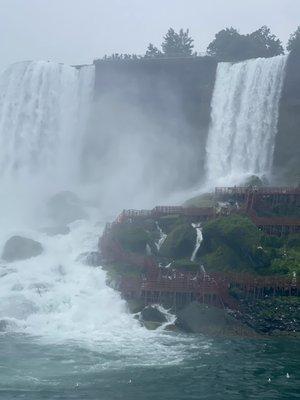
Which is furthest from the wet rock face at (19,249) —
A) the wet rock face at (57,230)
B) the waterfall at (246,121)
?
the waterfall at (246,121)

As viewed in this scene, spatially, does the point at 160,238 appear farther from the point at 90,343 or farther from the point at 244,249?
the point at 90,343

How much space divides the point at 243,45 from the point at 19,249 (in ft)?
119

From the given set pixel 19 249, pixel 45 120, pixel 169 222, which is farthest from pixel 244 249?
pixel 45 120

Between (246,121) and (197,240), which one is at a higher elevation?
(246,121)

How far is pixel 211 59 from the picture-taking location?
61.5 metres

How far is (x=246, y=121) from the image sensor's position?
185 ft

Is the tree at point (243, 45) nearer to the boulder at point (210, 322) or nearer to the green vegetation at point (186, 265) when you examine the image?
the green vegetation at point (186, 265)

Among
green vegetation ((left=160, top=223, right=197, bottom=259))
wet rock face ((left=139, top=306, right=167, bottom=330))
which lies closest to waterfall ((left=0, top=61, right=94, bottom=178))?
green vegetation ((left=160, top=223, right=197, bottom=259))

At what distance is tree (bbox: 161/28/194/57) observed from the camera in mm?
83550

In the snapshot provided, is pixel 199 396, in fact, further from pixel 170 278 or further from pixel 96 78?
pixel 96 78

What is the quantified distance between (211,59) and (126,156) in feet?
40.8

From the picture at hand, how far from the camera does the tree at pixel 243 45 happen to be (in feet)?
222

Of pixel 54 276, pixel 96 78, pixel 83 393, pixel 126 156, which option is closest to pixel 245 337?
pixel 83 393

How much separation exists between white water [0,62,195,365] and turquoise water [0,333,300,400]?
0.85 metres
